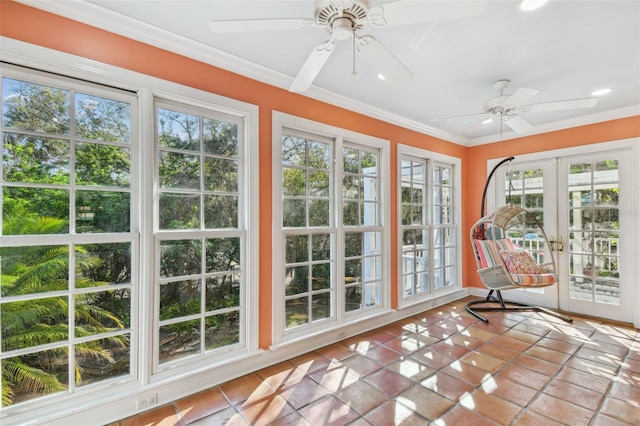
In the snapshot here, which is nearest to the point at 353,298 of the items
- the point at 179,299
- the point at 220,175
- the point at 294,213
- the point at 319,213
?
the point at 319,213

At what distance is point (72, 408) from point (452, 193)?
5202 millimetres

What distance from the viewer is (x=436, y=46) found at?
2.40 metres

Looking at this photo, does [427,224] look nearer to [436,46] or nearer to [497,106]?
[497,106]

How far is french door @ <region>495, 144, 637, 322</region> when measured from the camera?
3842 mm

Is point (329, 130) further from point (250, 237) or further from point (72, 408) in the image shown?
point (72, 408)

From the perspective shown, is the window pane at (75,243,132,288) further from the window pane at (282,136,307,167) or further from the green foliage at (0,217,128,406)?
the window pane at (282,136,307,167)

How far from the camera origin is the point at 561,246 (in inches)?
168

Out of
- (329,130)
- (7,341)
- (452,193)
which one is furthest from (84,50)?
(452,193)

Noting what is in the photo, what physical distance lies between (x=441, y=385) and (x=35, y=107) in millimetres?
3510

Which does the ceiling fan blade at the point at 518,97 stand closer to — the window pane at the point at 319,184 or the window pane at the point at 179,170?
the window pane at the point at 319,184

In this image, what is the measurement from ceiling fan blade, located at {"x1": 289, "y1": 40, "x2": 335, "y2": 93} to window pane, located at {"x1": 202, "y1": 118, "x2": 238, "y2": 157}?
0.72 metres

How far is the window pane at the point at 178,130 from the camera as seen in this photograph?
2352 mm

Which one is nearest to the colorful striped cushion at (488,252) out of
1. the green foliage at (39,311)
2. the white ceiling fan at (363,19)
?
the white ceiling fan at (363,19)

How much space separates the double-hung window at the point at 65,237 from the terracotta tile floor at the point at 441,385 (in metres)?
0.60
